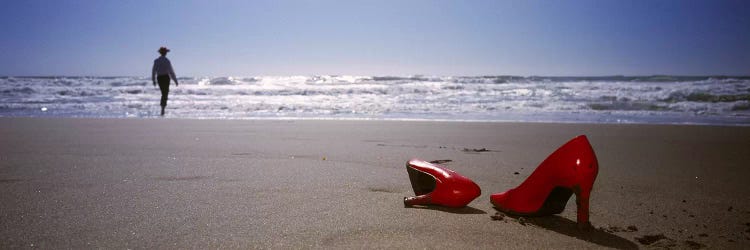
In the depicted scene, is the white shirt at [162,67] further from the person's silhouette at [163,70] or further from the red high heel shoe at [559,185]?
the red high heel shoe at [559,185]

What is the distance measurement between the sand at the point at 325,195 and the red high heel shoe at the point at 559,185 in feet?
0.18

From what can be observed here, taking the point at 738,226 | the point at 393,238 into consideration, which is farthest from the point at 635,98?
the point at 393,238

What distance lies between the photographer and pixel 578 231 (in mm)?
1570

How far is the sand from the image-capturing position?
1517 mm

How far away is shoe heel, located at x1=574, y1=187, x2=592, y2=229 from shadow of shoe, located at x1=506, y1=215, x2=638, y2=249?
0.03m

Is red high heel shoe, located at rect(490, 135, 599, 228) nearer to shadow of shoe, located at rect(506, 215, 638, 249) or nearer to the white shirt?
shadow of shoe, located at rect(506, 215, 638, 249)

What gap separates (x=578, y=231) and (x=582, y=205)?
14 centimetres

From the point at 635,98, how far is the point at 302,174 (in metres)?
11.8

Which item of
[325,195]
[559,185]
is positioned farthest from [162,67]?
[559,185]

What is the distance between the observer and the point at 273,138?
14.7 feet

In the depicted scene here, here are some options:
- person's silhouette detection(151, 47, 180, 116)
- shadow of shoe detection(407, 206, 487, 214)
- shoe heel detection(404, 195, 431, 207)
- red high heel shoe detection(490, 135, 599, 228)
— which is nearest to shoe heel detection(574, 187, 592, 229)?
red high heel shoe detection(490, 135, 599, 228)

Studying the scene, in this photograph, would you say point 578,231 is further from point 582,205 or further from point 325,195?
point 325,195

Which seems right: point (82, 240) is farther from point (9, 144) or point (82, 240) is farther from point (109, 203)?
point (9, 144)

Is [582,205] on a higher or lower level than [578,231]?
higher
